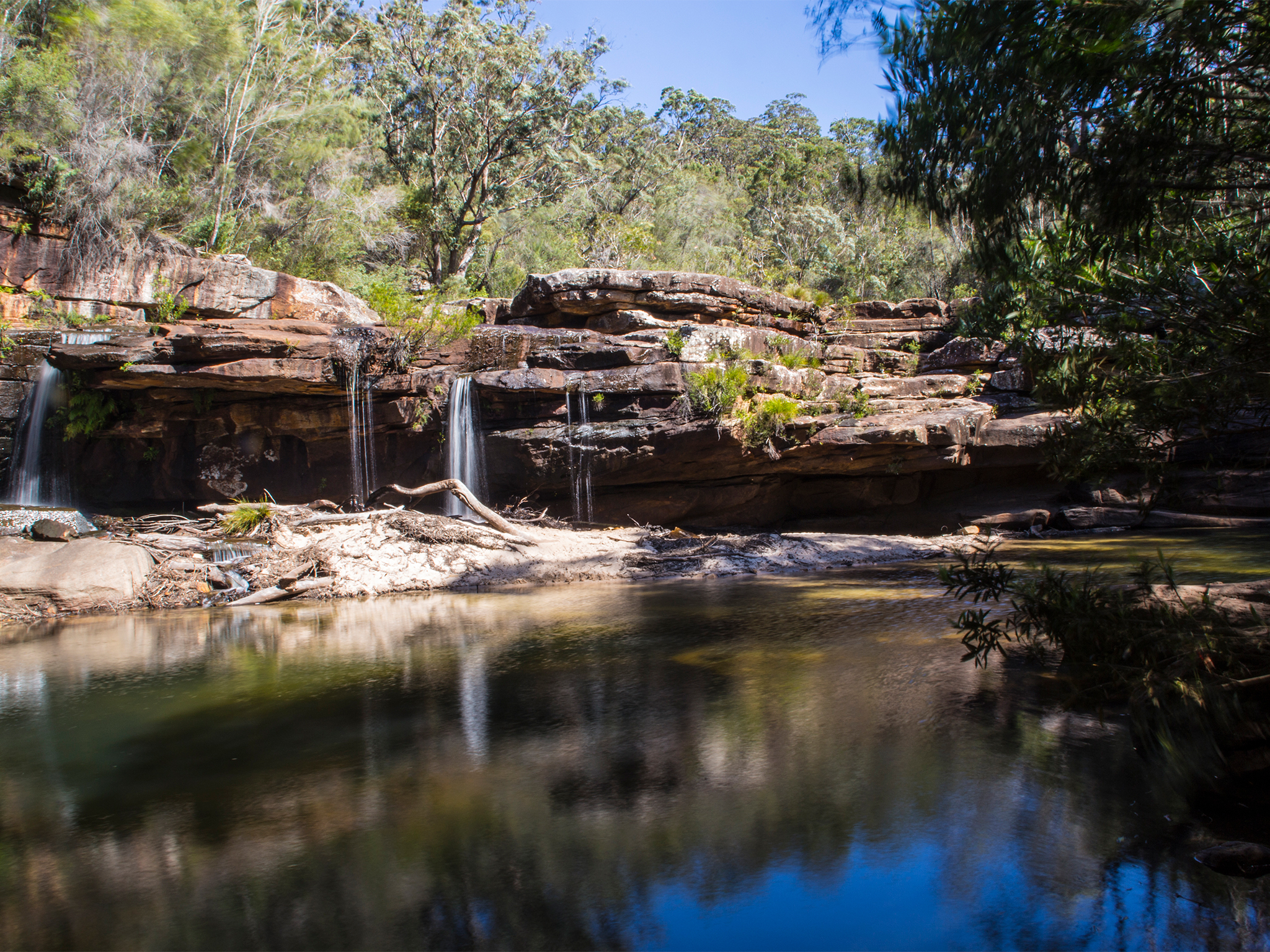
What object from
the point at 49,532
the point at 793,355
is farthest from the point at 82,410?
the point at 793,355

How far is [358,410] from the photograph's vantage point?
48.1ft

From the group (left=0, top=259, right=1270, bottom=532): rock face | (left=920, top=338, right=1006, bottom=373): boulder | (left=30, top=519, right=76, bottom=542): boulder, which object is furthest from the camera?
(left=920, top=338, right=1006, bottom=373): boulder

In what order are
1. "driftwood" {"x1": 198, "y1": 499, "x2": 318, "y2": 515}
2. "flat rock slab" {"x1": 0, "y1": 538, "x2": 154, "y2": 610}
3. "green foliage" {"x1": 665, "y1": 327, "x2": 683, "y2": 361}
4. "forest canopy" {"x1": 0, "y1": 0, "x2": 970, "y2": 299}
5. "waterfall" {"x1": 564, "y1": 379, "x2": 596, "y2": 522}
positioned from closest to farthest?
"flat rock slab" {"x1": 0, "y1": 538, "x2": 154, "y2": 610} → "driftwood" {"x1": 198, "y1": 499, "x2": 318, "y2": 515} → "waterfall" {"x1": 564, "y1": 379, "x2": 596, "y2": 522} → "green foliage" {"x1": 665, "y1": 327, "x2": 683, "y2": 361} → "forest canopy" {"x1": 0, "y1": 0, "x2": 970, "y2": 299}

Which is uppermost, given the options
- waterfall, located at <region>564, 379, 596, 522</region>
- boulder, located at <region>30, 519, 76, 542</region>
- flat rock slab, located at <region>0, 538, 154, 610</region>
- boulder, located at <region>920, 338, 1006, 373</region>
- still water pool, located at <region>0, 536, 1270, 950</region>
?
boulder, located at <region>920, 338, 1006, 373</region>

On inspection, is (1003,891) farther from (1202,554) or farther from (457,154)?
(457,154)

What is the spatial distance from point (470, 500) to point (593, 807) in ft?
30.3

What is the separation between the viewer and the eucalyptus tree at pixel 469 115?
26000 mm

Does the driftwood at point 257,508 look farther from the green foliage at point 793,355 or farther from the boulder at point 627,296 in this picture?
the green foliage at point 793,355

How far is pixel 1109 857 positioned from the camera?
3.31 meters

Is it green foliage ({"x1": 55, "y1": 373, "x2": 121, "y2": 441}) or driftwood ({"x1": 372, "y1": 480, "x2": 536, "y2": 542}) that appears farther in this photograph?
green foliage ({"x1": 55, "y1": 373, "x2": 121, "y2": 441})

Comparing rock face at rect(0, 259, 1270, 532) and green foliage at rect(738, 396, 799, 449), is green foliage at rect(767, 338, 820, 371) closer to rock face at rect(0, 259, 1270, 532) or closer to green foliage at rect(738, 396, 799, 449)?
rock face at rect(0, 259, 1270, 532)

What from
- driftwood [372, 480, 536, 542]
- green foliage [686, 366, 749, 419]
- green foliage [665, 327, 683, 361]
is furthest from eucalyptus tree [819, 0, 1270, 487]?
green foliage [665, 327, 683, 361]

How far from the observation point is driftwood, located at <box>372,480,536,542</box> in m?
12.5

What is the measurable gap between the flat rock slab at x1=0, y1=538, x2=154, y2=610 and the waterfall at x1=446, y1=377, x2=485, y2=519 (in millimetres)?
5271
